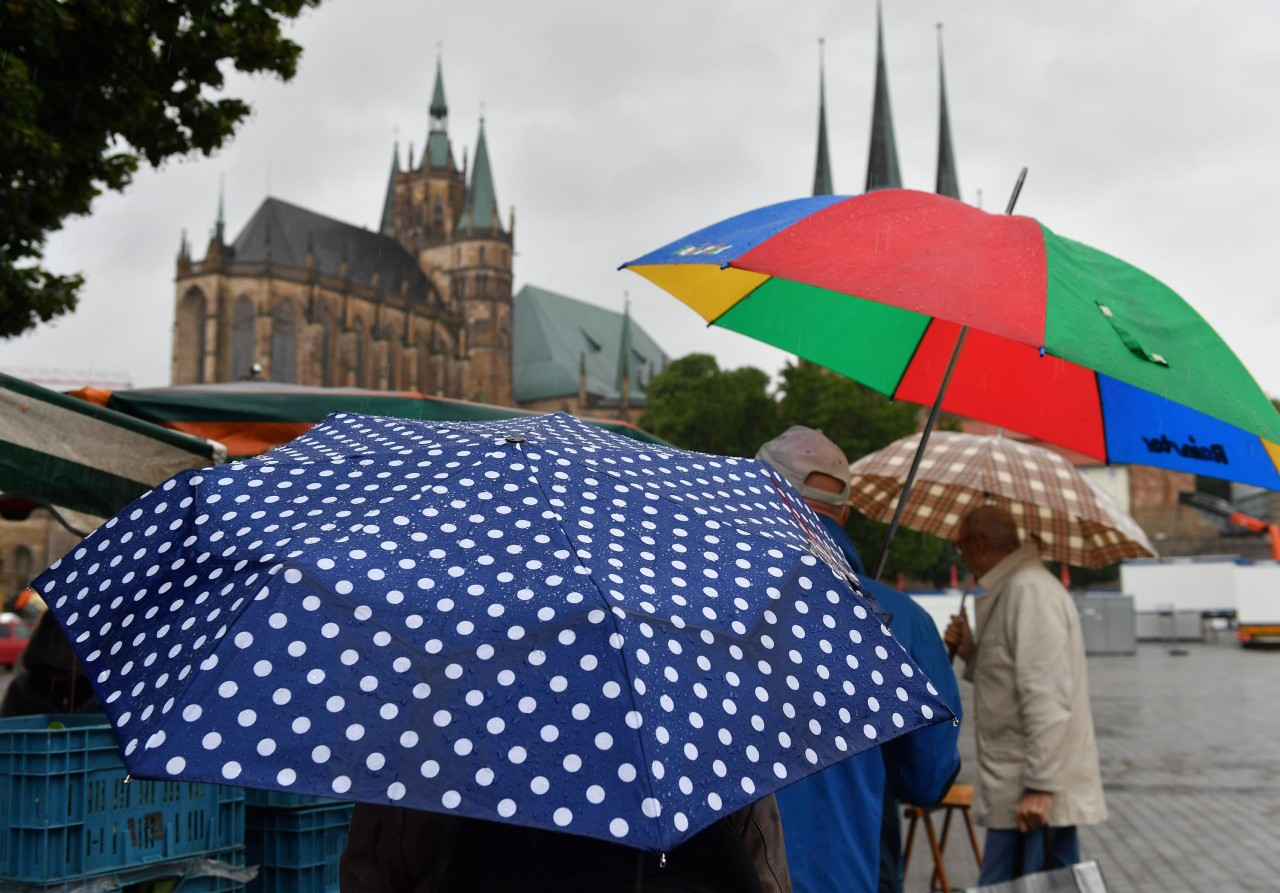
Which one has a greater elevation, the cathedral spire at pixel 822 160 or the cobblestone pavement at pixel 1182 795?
the cathedral spire at pixel 822 160

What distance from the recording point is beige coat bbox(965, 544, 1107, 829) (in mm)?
4895

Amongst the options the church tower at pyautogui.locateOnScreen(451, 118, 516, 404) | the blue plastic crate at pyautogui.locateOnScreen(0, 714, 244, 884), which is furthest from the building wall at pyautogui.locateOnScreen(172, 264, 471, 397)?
the blue plastic crate at pyautogui.locateOnScreen(0, 714, 244, 884)

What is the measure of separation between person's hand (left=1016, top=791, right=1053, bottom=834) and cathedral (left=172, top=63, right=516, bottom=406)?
69.3 m

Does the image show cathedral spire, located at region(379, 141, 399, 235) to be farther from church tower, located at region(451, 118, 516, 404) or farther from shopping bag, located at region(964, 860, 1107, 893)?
shopping bag, located at region(964, 860, 1107, 893)

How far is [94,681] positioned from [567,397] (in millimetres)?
89849

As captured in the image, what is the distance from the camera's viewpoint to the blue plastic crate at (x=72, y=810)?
3.50 metres

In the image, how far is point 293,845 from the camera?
4297 millimetres

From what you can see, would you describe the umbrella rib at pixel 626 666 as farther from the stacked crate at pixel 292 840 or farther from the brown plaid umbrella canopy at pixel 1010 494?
the brown plaid umbrella canopy at pixel 1010 494

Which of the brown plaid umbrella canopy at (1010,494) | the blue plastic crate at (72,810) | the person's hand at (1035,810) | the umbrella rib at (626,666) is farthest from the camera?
the brown plaid umbrella canopy at (1010,494)

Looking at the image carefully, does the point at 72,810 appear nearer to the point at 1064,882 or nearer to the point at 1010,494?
the point at 1064,882

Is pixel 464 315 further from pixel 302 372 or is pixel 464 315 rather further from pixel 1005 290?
pixel 1005 290

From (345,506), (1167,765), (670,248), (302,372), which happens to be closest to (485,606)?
(345,506)

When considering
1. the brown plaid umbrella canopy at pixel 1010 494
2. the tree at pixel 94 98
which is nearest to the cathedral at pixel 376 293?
the tree at pixel 94 98

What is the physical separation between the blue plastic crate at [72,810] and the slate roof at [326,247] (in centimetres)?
7674
